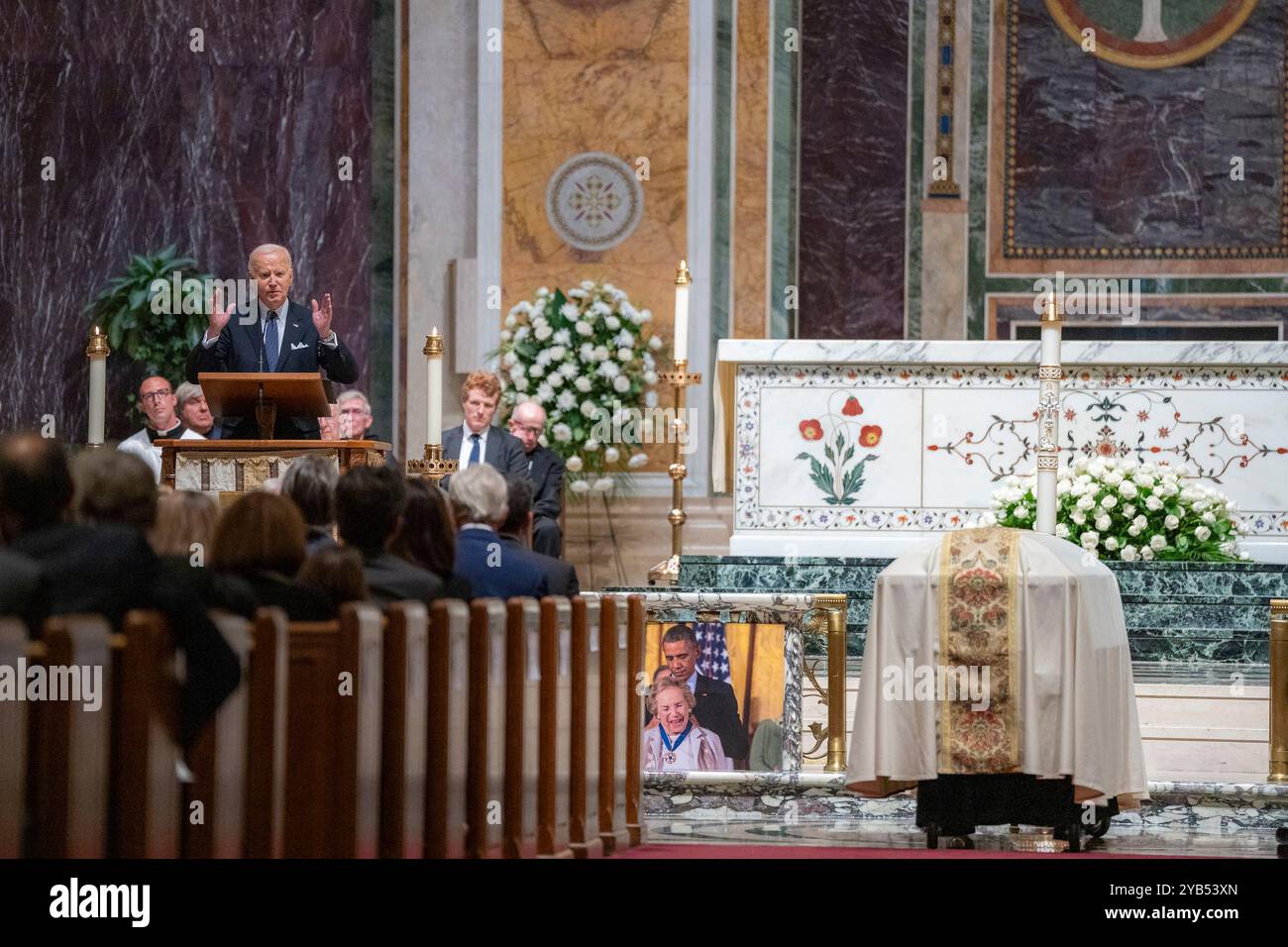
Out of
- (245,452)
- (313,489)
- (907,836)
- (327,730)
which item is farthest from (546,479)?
(327,730)

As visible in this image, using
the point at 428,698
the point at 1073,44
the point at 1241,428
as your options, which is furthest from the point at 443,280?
the point at 428,698

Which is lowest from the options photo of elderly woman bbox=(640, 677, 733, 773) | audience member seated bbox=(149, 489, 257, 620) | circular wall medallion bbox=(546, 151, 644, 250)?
photo of elderly woman bbox=(640, 677, 733, 773)

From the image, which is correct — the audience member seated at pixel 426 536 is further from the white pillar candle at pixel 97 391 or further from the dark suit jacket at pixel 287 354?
the white pillar candle at pixel 97 391

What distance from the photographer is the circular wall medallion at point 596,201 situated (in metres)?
12.1

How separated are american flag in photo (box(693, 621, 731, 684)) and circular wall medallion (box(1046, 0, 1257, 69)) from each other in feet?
23.0

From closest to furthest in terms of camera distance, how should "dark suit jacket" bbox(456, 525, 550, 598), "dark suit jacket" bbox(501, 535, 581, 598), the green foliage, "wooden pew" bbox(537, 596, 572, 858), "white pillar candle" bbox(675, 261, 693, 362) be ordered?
"wooden pew" bbox(537, 596, 572, 858) → "dark suit jacket" bbox(456, 525, 550, 598) → "dark suit jacket" bbox(501, 535, 581, 598) → "white pillar candle" bbox(675, 261, 693, 362) → the green foliage

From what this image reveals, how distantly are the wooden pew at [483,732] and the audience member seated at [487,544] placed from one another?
2.62 feet

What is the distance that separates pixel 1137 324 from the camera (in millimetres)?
12125

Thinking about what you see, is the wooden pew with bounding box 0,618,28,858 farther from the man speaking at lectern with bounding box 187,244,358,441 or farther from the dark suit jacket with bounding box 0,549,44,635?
the man speaking at lectern with bounding box 187,244,358,441

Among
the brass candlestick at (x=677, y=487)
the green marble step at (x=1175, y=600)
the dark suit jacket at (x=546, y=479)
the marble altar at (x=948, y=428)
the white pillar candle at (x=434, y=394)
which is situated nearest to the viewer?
the white pillar candle at (x=434, y=394)

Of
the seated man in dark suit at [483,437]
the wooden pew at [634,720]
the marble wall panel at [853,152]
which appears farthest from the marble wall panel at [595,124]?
the wooden pew at [634,720]

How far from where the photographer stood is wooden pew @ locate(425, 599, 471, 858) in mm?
4180

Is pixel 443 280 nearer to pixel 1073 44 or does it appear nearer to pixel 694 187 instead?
pixel 694 187

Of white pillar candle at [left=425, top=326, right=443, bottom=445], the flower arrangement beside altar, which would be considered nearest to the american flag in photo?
white pillar candle at [left=425, top=326, right=443, bottom=445]
